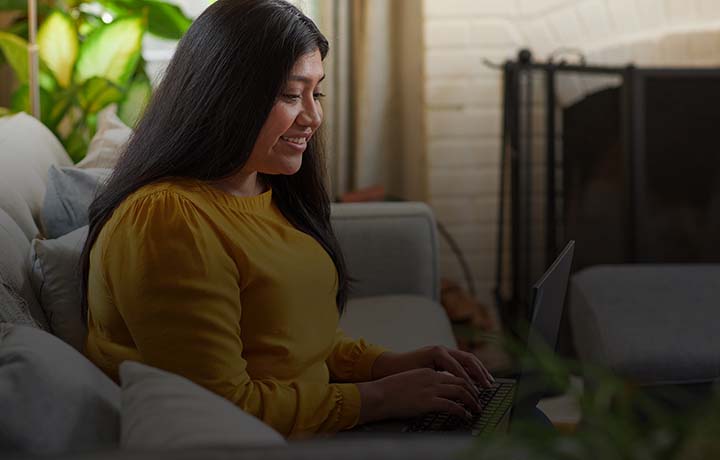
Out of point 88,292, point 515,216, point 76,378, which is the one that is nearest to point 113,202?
point 88,292

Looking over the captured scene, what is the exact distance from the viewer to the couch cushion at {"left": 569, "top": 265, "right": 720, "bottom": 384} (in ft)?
6.94

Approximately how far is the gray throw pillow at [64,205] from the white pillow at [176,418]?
88cm

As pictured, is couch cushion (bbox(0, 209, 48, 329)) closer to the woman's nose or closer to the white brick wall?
the woman's nose

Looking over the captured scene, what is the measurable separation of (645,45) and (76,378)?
115 inches

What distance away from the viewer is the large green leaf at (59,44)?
297cm

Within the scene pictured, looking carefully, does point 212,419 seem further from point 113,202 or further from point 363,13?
point 363,13

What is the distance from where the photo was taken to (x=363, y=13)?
3.68 m

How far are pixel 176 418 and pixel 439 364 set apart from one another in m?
0.76

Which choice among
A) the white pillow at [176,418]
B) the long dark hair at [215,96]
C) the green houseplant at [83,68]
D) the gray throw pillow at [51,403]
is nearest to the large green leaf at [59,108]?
the green houseplant at [83,68]

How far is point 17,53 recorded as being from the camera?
113 inches

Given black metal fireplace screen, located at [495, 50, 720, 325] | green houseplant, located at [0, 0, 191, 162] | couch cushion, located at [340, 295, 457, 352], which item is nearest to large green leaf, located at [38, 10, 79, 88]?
green houseplant, located at [0, 0, 191, 162]

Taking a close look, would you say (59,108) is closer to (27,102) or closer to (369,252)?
(27,102)

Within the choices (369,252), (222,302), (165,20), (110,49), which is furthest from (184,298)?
(165,20)

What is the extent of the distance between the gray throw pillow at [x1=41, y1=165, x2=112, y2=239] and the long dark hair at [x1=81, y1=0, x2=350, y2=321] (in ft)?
1.14
